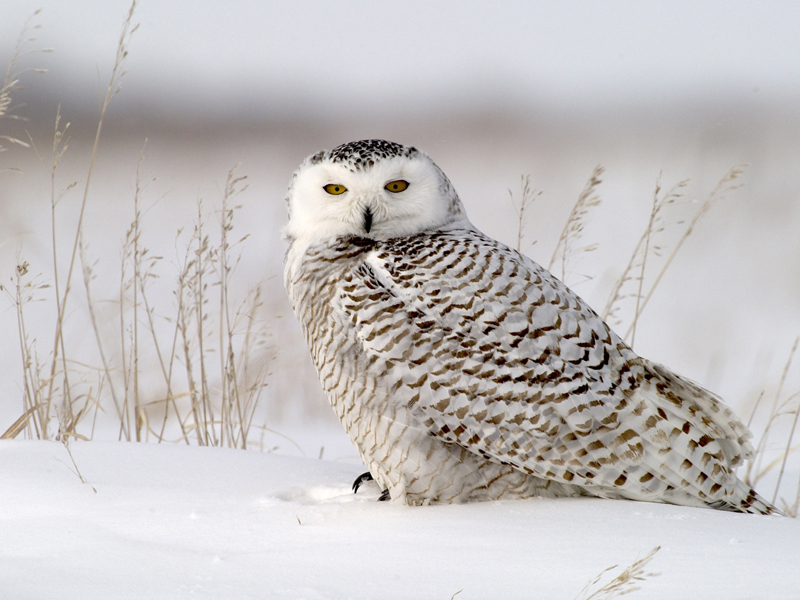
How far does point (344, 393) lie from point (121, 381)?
3.33 metres

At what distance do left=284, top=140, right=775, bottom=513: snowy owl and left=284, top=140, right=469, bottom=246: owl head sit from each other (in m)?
0.15

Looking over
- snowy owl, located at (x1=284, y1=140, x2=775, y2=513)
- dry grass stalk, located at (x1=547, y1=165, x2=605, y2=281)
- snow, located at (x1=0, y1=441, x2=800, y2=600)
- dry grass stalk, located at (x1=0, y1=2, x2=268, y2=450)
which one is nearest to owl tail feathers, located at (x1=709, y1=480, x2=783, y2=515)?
snowy owl, located at (x1=284, y1=140, x2=775, y2=513)

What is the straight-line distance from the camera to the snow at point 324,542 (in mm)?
1677

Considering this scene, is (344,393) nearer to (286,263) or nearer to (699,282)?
(286,263)

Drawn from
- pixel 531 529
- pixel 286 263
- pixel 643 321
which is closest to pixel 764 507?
pixel 531 529

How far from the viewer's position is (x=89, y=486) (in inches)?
100

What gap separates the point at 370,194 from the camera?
2.78 metres

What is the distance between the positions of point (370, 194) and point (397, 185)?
0.11 metres

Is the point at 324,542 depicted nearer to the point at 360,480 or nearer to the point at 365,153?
the point at 360,480

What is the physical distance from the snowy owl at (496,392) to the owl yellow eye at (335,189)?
287 mm

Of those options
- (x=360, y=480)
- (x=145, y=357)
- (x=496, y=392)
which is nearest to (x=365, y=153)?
(x=496, y=392)

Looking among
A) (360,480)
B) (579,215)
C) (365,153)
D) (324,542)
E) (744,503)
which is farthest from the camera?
(579,215)

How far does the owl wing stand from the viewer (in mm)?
2416

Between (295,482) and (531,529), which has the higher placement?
(531,529)
